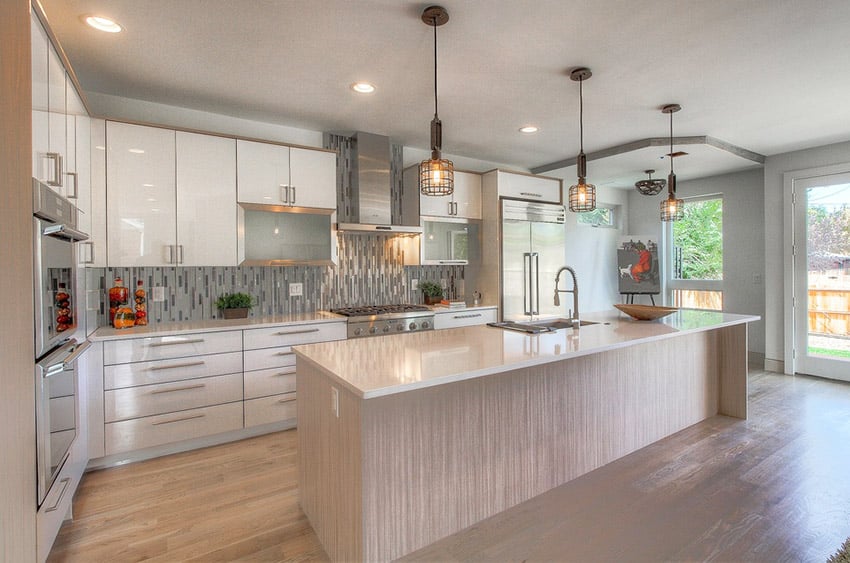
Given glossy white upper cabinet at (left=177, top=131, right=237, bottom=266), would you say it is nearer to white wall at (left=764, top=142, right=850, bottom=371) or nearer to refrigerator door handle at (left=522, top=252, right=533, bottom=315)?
refrigerator door handle at (left=522, top=252, right=533, bottom=315)

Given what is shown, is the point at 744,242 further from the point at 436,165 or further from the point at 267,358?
the point at 267,358

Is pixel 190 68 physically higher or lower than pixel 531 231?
higher

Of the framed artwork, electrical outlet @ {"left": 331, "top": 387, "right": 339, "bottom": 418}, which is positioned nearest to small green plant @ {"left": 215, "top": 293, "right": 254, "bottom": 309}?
electrical outlet @ {"left": 331, "top": 387, "right": 339, "bottom": 418}

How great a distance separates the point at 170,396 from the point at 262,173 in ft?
5.98

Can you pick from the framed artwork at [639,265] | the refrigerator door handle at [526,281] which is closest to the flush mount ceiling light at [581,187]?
the refrigerator door handle at [526,281]

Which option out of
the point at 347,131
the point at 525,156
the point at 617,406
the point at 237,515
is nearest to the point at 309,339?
the point at 237,515

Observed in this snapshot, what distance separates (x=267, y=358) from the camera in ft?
10.7

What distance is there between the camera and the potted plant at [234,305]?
345cm

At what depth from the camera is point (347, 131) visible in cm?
400

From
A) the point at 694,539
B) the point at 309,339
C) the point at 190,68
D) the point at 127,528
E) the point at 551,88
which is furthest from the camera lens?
the point at 309,339

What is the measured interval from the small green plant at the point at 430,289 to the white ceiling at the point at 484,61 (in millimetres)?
1602

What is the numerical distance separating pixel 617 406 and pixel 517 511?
3.47 feet

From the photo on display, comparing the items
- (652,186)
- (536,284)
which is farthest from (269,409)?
(652,186)

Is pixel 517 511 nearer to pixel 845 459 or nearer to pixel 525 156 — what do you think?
pixel 845 459
